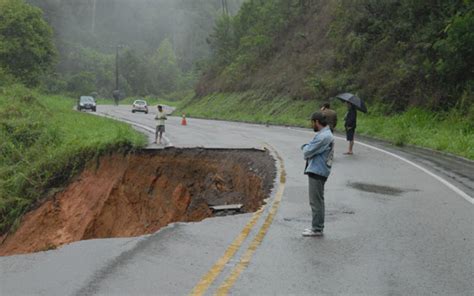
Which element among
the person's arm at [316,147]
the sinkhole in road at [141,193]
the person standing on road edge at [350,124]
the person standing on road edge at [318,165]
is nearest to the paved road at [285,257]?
the person standing on road edge at [318,165]

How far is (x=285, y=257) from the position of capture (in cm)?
666

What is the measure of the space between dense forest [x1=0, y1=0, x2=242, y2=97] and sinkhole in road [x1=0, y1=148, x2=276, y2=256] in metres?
53.5

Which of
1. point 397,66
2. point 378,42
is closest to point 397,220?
point 397,66

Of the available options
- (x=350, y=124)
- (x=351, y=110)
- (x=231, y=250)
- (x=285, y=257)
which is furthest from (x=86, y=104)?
(x=285, y=257)

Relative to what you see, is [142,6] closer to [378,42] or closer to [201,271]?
[378,42]

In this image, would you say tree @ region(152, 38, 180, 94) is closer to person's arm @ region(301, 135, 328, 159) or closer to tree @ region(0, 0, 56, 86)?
tree @ region(0, 0, 56, 86)

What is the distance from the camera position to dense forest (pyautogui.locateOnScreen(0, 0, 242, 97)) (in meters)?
113

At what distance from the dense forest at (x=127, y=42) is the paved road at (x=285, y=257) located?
61973 millimetres

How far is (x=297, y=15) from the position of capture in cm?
4638

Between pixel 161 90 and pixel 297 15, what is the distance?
84309 mm

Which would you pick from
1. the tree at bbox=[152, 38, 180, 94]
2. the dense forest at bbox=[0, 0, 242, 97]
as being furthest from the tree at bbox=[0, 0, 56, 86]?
the tree at bbox=[152, 38, 180, 94]

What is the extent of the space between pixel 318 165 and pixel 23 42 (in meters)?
41.8

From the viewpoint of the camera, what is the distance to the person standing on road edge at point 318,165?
7.68m

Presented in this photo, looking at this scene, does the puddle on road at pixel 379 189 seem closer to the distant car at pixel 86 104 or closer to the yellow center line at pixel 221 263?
the yellow center line at pixel 221 263
